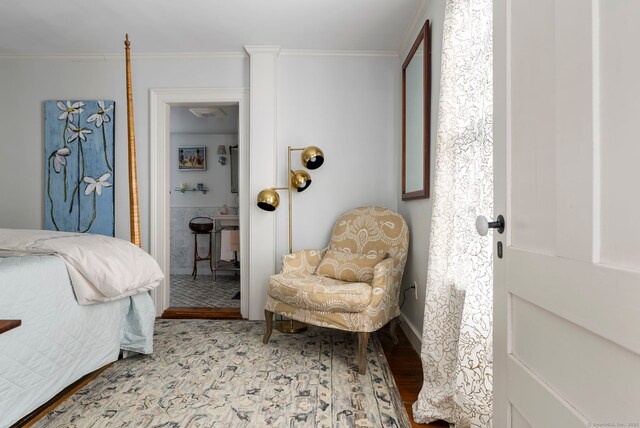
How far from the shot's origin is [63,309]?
6.14ft

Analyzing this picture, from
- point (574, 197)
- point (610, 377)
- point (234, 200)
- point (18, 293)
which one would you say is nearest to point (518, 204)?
point (574, 197)

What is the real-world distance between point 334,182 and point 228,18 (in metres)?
1.56

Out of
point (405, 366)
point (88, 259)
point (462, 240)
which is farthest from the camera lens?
point (405, 366)

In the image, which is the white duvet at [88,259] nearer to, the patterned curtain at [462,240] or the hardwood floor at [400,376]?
the hardwood floor at [400,376]

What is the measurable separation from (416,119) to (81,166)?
2.97m

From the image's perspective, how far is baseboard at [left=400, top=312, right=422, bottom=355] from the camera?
2558 millimetres

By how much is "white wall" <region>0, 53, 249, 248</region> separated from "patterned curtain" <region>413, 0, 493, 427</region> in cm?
224

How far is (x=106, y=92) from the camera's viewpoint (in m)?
3.47

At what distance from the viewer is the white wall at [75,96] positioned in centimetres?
344

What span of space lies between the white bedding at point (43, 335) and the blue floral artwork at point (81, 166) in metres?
1.56

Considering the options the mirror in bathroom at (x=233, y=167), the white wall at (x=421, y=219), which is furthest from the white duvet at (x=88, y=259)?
the mirror in bathroom at (x=233, y=167)

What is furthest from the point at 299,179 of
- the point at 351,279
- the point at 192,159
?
the point at 192,159

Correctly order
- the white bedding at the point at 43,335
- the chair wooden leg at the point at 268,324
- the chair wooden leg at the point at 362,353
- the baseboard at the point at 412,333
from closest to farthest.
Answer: the white bedding at the point at 43,335 < the chair wooden leg at the point at 362,353 < the baseboard at the point at 412,333 < the chair wooden leg at the point at 268,324

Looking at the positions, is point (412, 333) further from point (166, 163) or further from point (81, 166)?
point (81, 166)
